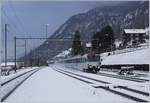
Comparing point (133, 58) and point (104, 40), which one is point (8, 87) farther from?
point (104, 40)

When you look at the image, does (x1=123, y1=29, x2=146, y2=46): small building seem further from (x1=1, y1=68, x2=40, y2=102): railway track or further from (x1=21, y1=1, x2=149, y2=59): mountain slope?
(x1=1, y1=68, x2=40, y2=102): railway track

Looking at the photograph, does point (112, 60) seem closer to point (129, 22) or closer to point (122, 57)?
point (122, 57)

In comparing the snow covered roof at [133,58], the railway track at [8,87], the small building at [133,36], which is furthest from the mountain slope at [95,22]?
the railway track at [8,87]

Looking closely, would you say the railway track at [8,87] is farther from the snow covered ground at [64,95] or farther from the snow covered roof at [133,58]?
the snow covered roof at [133,58]

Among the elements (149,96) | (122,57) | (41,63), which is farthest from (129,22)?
(149,96)

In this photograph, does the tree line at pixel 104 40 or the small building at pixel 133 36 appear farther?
the small building at pixel 133 36

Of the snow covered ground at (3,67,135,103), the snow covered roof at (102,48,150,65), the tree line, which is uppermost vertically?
the tree line

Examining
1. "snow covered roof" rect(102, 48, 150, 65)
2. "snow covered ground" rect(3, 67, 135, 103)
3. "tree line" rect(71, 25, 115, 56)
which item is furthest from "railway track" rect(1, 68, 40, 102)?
"tree line" rect(71, 25, 115, 56)

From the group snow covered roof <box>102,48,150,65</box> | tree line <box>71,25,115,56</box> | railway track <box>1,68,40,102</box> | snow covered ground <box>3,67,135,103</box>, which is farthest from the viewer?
tree line <box>71,25,115,56</box>

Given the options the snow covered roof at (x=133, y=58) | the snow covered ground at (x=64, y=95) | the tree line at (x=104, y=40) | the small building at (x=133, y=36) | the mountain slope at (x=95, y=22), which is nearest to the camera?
the snow covered ground at (x=64, y=95)

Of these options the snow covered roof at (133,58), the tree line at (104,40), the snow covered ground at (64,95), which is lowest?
the snow covered ground at (64,95)

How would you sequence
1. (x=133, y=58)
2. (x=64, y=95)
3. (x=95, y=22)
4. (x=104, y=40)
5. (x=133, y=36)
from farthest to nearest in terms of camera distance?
(x=133, y=36), (x=104, y=40), (x=95, y=22), (x=133, y=58), (x=64, y=95)

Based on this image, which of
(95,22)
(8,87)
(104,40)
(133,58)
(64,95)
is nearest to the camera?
(64,95)

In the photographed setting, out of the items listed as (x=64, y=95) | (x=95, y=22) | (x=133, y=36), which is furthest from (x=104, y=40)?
(x=64, y=95)
